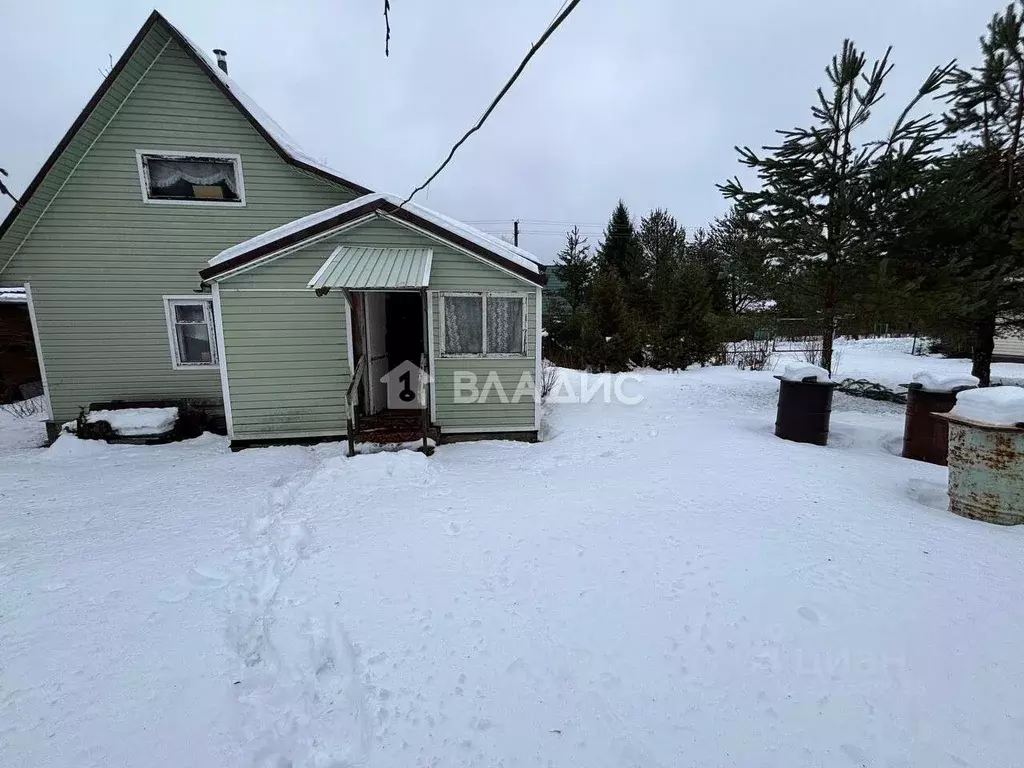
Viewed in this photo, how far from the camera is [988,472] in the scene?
413 cm

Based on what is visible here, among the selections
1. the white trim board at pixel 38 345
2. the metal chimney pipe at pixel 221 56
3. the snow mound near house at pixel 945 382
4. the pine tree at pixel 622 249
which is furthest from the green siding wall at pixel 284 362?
the pine tree at pixel 622 249

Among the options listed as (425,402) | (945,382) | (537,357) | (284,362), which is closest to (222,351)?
(284,362)

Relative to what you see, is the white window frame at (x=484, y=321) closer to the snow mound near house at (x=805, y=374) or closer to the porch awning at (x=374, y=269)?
the porch awning at (x=374, y=269)

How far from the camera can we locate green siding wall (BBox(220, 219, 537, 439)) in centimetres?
693

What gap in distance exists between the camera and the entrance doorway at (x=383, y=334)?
7.61m

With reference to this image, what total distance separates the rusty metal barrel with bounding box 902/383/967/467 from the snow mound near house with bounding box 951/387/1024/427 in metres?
1.87

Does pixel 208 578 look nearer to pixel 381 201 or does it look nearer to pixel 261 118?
pixel 381 201

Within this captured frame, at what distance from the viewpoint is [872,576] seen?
10.8 ft

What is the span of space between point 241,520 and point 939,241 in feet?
44.6

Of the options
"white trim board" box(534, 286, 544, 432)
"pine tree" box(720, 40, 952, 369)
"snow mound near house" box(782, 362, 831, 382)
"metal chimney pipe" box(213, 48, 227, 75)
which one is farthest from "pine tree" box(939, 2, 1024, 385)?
"metal chimney pipe" box(213, 48, 227, 75)

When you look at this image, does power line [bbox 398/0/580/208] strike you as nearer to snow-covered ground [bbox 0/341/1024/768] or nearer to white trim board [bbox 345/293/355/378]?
snow-covered ground [bbox 0/341/1024/768]

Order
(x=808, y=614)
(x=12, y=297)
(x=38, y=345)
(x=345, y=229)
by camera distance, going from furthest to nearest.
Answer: (x=12, y=297) → (x=38, y=345) → (x=345, y=229) → (x=808, y=614)

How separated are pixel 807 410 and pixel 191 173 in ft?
39.2

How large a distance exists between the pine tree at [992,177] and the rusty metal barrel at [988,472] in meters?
6.41
